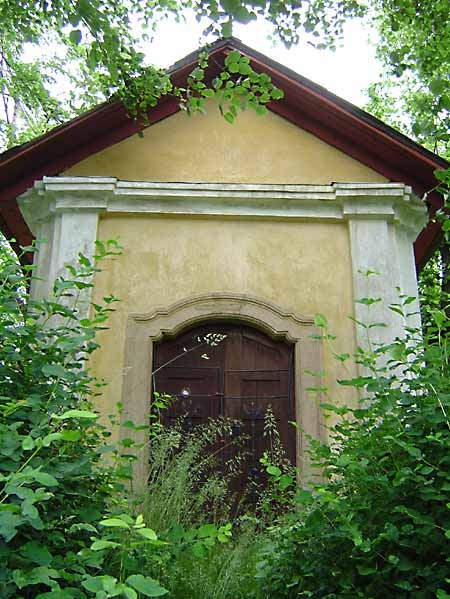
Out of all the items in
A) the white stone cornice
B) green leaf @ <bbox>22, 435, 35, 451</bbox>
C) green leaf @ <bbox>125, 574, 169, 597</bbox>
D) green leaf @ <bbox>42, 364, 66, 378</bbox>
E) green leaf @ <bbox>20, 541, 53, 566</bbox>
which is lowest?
green leaf @ <bbox>125, 574, 169, 597</bbox>

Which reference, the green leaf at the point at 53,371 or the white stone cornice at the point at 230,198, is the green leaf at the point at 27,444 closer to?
the green leaf at the point at 53,371

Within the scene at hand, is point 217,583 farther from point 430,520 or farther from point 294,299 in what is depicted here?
point 294,299

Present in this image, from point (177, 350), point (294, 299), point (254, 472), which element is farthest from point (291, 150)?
point (254, 472)

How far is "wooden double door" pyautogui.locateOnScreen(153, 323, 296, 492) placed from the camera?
6.79 metres

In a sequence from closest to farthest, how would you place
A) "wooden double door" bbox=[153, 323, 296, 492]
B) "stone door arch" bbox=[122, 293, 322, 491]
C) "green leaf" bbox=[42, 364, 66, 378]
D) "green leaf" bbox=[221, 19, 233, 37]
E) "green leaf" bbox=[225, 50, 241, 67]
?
"green leaf" bbox=[42, 364, 66, 378], "green leaf" bbox=[221, 19, 233, 37], "green leaf" bbox=[225, 50, 241, 67], "stone door arch" bbox=[122, 293, 322, 491], "wooden double door" bbox=[153, 323, 296, 492]

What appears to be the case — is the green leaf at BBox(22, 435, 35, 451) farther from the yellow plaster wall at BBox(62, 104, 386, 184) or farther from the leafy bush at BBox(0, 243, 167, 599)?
the yellow plaster wall at BBox(62, 104, 386, 184)

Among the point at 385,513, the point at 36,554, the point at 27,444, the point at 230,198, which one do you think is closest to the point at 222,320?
the point at 230,198

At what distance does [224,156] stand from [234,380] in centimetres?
238

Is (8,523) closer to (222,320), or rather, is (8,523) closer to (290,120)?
(222,320)

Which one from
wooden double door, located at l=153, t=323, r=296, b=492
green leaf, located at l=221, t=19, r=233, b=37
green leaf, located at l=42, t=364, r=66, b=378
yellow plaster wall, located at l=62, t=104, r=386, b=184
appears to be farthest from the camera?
yellow plaster wall, located at l=62, t=104, r=386, b=184

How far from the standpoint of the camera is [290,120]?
7844 millimetres

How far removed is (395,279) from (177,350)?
2229 mm

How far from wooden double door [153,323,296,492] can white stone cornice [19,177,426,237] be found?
122cm

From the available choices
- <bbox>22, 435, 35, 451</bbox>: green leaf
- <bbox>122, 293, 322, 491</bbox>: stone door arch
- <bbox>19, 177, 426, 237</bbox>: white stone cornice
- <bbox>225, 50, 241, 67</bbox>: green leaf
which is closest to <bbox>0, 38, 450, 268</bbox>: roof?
<bbox>19, 177, 426, 237</bbox>: white stone cornice
